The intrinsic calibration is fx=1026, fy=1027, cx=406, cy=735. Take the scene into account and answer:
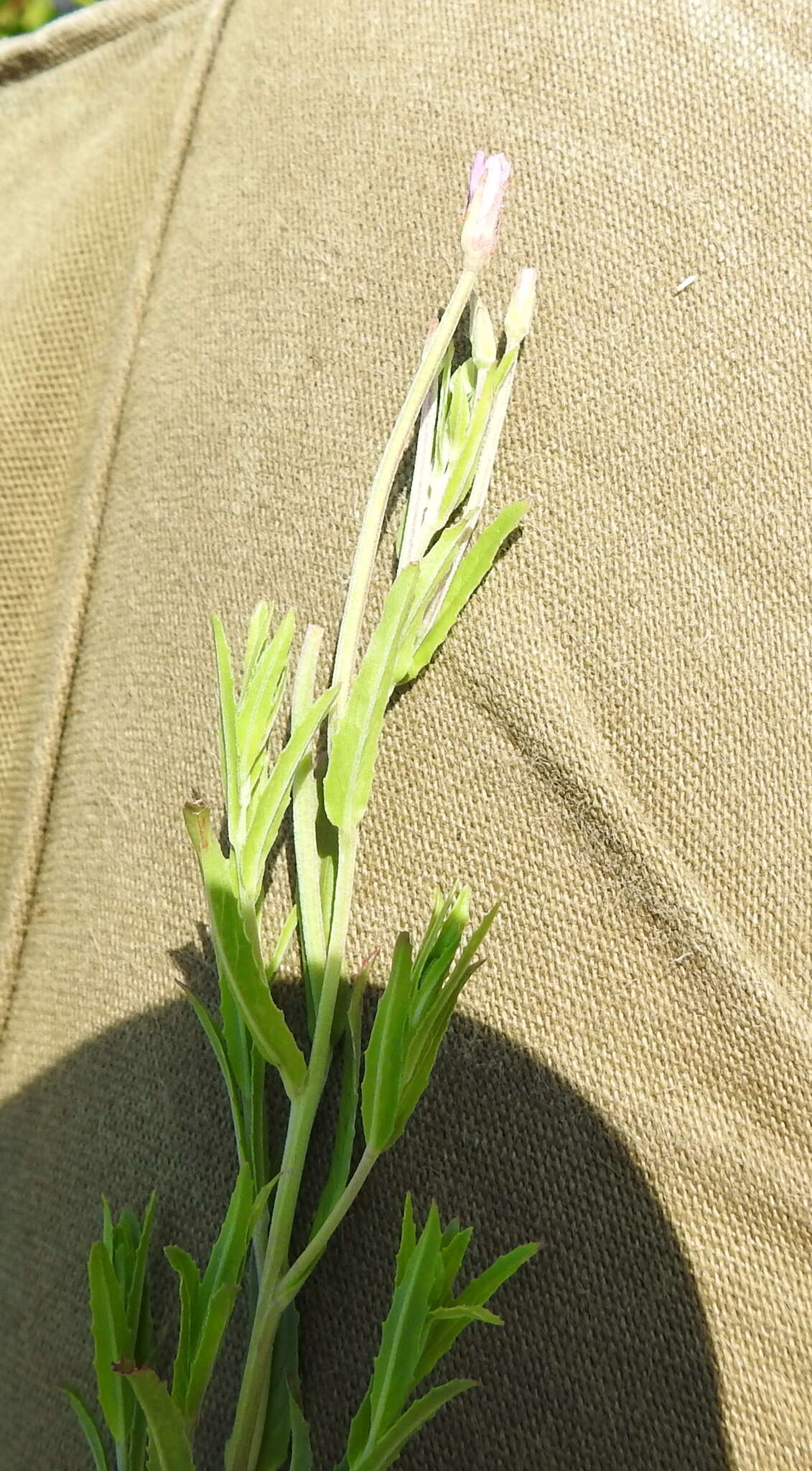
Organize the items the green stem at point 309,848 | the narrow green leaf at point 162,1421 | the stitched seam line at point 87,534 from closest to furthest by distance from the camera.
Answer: the narrow green leaf at point 162,1421 < the green stem at point 309,848 < the stitched seam line at point 87,534

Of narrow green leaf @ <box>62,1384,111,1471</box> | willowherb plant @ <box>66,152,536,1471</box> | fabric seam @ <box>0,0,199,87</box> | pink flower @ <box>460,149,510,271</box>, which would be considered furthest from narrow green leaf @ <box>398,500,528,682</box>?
fabric seam @ <box>0,0,199,87</box>

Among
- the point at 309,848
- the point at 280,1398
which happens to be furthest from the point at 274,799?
the point at 280,1398

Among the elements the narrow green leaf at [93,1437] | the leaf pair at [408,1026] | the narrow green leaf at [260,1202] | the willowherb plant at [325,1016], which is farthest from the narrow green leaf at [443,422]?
the narrow green leaf at [93,1437]

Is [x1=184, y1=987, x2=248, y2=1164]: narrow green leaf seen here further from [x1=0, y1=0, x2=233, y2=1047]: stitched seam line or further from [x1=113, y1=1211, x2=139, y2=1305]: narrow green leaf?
[x1=0, y1=0, x2=233, y2=1047]: stitched seam line

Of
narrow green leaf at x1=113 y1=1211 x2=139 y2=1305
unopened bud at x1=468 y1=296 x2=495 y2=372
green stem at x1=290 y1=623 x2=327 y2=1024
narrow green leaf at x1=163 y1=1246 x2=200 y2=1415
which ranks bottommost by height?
narrow green leaf at x1=113 y1=1211 x2=139 y2=1305

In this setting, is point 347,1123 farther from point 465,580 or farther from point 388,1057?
point 465,580

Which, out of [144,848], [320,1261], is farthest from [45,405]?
[320,1261]

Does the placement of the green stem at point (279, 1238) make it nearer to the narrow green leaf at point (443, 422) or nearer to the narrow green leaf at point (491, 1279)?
the narrow green leaf at point (491, 1279)
